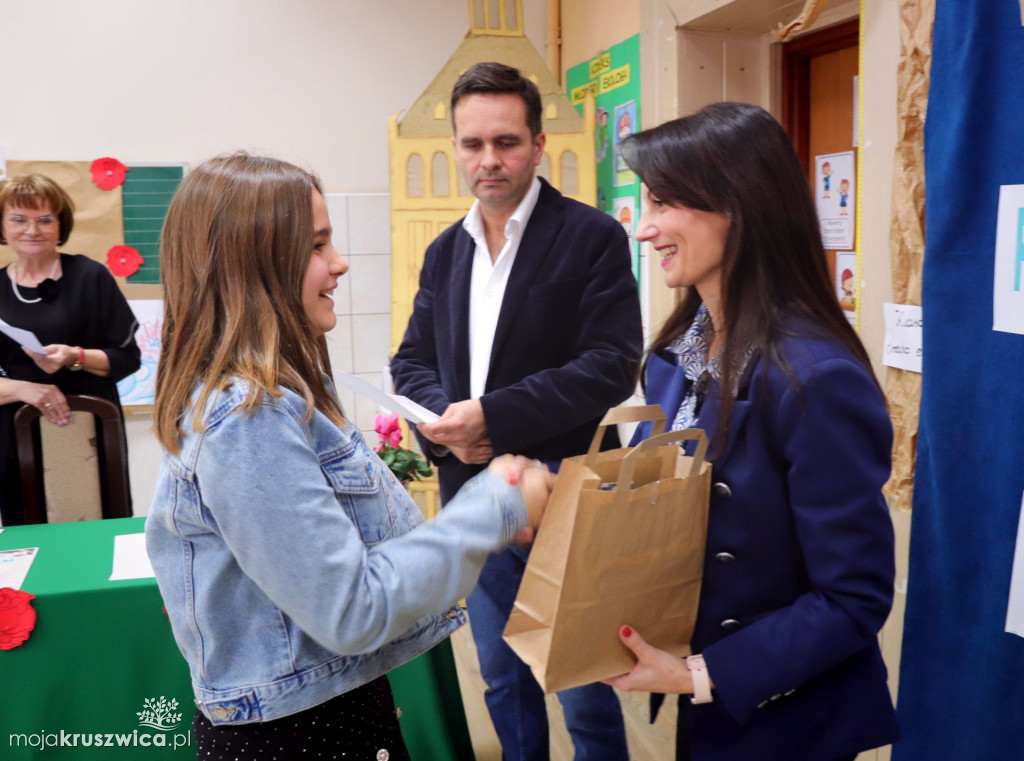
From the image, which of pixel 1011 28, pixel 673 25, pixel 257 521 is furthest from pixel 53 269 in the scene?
pixel 1011 28

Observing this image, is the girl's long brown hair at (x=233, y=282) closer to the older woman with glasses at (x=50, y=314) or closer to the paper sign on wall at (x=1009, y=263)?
the paper sign on wall at (x=1009, y=263)

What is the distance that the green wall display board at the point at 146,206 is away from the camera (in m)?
4.10

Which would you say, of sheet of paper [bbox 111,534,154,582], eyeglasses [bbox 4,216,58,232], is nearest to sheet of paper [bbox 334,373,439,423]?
sheet of paper [bbox 111,534,154,582]

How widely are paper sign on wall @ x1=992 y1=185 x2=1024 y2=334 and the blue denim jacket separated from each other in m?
1.04

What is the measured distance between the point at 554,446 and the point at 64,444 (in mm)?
1507

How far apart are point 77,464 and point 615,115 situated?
99.1 inches

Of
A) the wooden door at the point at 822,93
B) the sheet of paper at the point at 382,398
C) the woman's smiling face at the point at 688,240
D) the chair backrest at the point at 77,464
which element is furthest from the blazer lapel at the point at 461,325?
the wooden door at the point at 822,93

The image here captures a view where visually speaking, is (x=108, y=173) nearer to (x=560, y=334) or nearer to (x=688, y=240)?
(x=560, y=334)

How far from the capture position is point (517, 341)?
2.03 metres

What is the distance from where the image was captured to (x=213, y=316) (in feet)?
3.37

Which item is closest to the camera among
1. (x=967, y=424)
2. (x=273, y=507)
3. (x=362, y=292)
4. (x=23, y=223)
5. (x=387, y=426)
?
(x=273, y=507)

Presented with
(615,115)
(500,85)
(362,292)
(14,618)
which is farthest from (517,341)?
(362,292)

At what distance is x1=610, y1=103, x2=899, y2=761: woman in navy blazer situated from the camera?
106 cm

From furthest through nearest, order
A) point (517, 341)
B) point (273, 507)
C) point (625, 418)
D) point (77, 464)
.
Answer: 1. point (77, 464)
2. point (517, 341)
3. point (625, 418)
4. point (273, 507)
